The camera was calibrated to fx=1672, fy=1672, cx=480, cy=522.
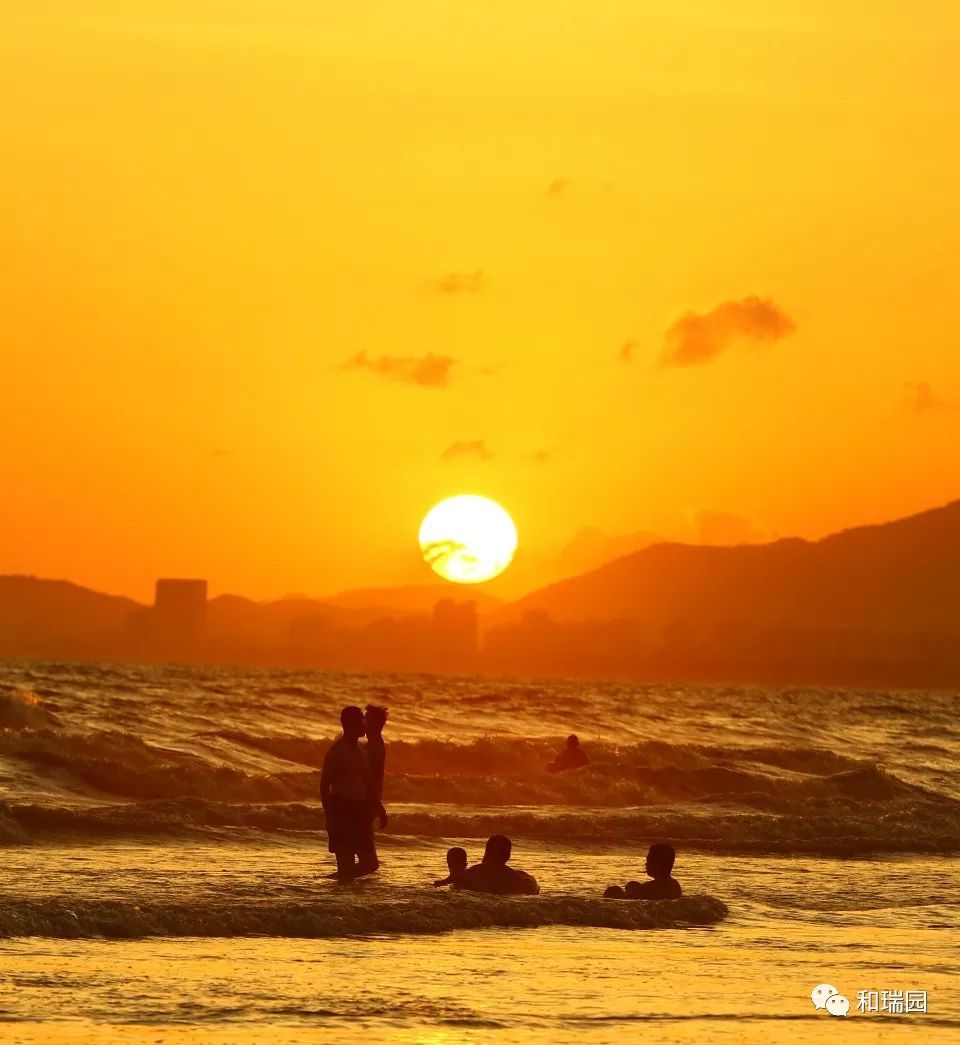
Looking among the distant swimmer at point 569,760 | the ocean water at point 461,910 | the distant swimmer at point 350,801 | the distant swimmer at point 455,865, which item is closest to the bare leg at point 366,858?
the distant swimmer at point 350,801

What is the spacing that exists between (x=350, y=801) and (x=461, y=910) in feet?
9.54

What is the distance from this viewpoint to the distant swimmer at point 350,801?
60.5 feet

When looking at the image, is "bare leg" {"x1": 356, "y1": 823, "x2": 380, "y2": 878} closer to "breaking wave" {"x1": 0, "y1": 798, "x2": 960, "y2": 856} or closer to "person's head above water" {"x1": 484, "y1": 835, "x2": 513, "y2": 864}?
"person's head above water" {"x1": 484, "y1": 835, "x2": 513, "y2": 864}

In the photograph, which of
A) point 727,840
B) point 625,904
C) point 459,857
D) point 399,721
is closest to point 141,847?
point 459,857

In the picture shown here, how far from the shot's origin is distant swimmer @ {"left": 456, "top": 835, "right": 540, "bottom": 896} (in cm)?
1723

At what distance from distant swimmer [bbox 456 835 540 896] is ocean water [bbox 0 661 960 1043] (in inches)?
18.7

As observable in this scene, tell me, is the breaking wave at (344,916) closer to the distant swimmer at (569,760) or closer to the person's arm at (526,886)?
the person's arm at (526,886)

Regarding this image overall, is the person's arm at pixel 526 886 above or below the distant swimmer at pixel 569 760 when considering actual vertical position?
below

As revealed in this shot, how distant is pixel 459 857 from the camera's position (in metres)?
17.8

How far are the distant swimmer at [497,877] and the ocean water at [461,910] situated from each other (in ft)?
1.56

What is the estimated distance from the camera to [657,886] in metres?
17.2

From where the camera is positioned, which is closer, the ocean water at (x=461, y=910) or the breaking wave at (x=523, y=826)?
the ocean water at (x=461, y=910)

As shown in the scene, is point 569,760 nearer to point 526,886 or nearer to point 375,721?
point 375,721

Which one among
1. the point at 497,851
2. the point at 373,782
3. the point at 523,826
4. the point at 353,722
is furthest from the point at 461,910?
the point at 523,826
